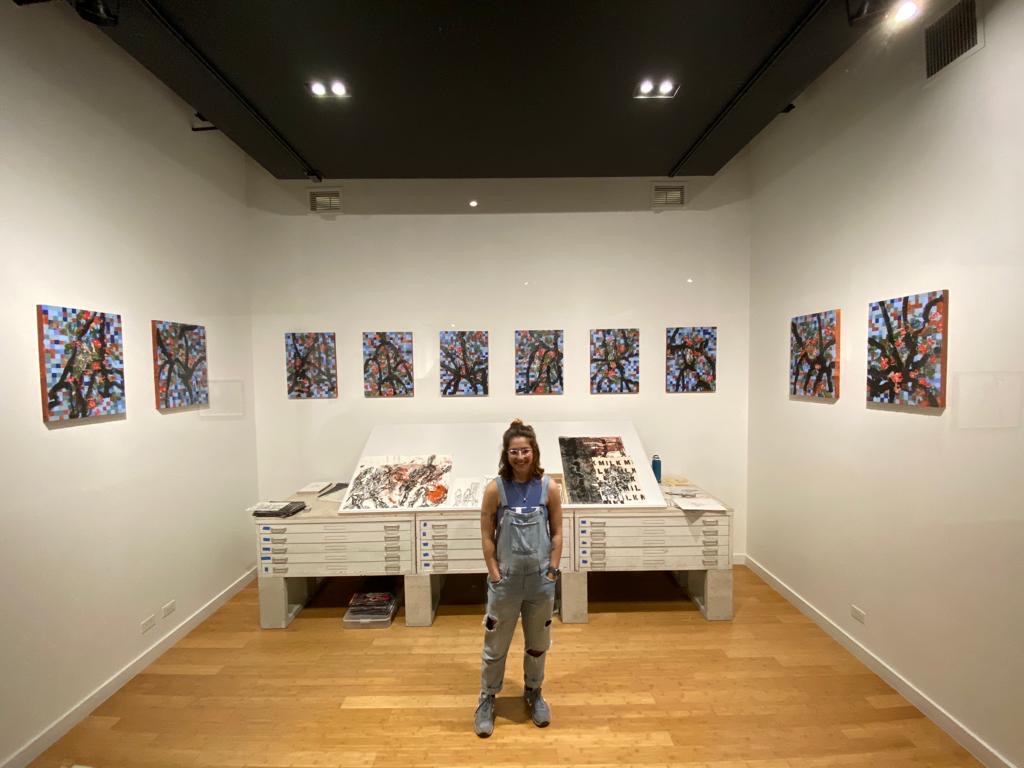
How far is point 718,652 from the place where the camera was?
9.25ft

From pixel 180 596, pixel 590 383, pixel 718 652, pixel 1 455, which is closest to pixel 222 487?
pixel 180 596

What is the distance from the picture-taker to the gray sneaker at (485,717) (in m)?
2.16

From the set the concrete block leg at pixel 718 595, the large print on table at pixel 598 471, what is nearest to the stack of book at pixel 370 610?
the large print on table at pixel 598 471

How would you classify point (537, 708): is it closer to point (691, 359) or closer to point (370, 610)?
point (370, 610)

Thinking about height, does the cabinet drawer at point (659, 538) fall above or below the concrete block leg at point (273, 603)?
above

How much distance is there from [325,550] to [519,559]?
1853 mm

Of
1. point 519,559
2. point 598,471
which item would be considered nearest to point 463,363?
point 598,471

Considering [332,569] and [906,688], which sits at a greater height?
[332,569]

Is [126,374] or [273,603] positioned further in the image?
[273,603]

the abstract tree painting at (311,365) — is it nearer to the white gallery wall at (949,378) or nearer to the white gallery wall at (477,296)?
the white gallery wall at (477,296)

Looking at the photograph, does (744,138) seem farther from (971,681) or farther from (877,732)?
(877,732)

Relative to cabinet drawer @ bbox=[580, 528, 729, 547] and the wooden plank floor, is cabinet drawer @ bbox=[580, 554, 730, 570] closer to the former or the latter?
cabinet drawer @ bbox=[580, 528, 729, 547]

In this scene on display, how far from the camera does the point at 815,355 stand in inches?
123

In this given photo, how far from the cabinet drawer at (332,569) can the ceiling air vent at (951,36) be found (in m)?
4.47
